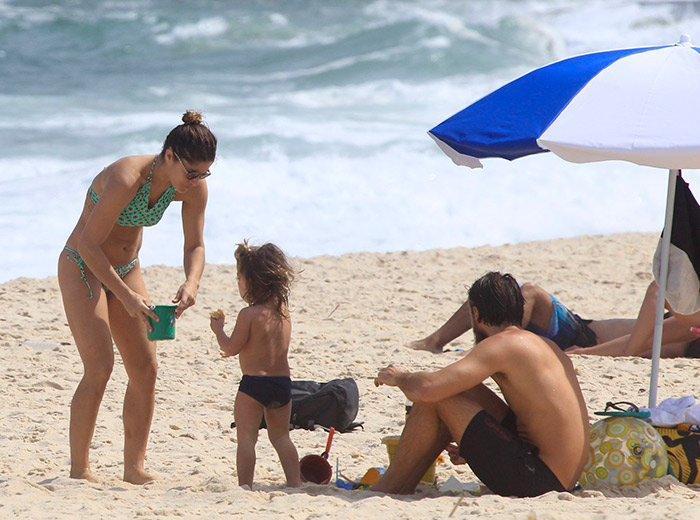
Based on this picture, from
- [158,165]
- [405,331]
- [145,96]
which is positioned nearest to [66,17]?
[145,96]

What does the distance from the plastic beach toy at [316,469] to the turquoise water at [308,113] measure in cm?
501

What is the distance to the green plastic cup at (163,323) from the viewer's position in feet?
11.8

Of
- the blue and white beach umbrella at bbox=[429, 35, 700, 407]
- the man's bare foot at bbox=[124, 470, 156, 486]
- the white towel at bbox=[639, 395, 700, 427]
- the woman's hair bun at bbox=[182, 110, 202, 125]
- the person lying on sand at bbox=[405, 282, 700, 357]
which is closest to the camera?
the blue and white beach umbrella at bbox=[429, 35, 700, 407]

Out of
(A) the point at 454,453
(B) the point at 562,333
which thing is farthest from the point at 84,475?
(B) the point at 562,333

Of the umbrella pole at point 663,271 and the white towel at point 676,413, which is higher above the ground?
the umbrella pole at point 663,271

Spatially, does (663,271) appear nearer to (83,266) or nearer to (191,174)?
(191,174)

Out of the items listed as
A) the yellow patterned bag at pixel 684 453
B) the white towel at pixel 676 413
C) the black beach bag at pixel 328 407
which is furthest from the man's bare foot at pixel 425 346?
the yellow patterned bag at pixel 684 453

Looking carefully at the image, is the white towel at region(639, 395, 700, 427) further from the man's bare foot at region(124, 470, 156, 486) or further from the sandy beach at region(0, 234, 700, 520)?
the man's bare foot at region(124, 470, 156, 486)

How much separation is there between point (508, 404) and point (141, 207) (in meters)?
1.60

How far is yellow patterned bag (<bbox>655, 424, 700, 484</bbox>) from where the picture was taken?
12.0 ft

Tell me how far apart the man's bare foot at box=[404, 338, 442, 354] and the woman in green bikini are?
238 cm

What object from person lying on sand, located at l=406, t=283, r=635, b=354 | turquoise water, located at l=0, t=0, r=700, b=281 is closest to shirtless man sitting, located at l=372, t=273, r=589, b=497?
person lying on sand, located at l=406, t=283, r=635, b=354

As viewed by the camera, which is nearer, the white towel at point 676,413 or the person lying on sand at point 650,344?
the white towel at point 676,413

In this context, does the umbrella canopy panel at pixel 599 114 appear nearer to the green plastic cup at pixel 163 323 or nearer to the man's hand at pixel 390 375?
the man's hand at pixel 390 375
